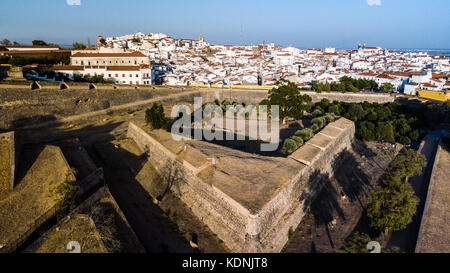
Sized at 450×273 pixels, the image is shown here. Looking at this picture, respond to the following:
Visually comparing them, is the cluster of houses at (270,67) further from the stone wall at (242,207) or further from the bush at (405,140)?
the stone wall at (242,207)

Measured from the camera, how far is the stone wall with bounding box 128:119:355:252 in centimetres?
714

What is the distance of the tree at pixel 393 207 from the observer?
307 inches

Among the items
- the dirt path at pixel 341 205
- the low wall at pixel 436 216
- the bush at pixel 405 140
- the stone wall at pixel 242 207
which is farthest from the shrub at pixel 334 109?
the stone wall at pixel 242 207

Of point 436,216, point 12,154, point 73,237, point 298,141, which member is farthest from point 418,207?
point 12,154

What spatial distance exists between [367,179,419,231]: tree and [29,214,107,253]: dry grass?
8.03m

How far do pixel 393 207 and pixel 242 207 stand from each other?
486cm

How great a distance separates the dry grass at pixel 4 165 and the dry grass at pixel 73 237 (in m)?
2.14

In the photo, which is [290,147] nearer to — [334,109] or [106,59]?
[334,109]

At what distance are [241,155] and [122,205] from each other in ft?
16.1

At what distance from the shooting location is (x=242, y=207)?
7055mm

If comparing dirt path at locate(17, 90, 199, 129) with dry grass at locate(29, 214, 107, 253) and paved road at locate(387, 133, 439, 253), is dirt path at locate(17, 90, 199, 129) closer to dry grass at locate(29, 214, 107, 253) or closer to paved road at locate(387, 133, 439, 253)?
dry grass at locate(29, 214, 107, 253)

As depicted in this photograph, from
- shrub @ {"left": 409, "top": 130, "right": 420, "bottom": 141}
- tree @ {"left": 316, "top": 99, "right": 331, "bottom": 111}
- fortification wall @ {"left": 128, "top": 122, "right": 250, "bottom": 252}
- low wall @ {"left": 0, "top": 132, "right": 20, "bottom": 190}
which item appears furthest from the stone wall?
tree @ {"left": 316, "top": 99, "right": 331, "bottom": 111}
